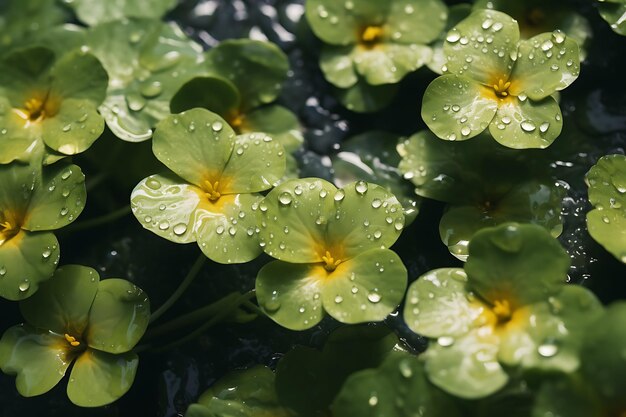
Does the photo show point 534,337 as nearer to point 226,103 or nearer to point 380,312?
point 380,312

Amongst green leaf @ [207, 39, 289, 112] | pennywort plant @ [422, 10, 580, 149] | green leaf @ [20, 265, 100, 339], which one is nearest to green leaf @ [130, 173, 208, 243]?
green leaf @ [20, 265, 100, 339]

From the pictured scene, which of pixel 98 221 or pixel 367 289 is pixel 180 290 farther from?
pixel 367 289

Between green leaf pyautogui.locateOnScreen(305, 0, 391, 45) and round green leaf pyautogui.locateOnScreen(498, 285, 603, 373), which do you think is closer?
round green leaf pyautogui.locateOnScreen(498, 285, 603, 373)

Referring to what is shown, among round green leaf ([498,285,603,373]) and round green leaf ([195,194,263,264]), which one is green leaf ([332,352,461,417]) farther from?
round green leaf ([195,194,263,264])

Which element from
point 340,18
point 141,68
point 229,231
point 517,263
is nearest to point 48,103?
point 141,68

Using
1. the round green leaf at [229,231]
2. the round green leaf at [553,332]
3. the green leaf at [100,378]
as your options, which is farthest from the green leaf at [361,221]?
the green leaf at [100,378]

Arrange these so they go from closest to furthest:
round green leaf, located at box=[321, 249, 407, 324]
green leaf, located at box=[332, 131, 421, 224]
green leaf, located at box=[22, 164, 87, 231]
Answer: round green leaf, located at box=[321, 249, 407, 324] → green leaf, located at box=[22, 164, 87, 231] → green leaf, located at box=[332, 131, 421, 224]

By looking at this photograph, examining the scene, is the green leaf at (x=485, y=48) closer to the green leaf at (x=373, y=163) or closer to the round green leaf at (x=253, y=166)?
the green leaf at (x=373, y=163)
